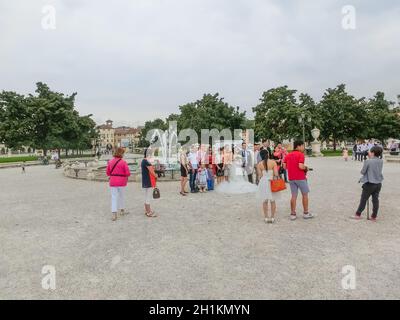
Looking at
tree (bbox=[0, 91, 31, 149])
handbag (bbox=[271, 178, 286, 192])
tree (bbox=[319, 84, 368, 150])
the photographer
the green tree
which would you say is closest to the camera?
handbag (bbox=[271, 178, 286, 192])

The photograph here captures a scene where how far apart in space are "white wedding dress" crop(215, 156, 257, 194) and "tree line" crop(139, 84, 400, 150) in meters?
36.5

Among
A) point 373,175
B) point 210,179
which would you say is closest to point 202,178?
point 210,179

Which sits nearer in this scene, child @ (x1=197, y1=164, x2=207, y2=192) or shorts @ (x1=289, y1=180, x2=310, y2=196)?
shorts @ (x1=289, y1=180, x2=310, y2=196)

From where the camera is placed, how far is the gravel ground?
4176mm

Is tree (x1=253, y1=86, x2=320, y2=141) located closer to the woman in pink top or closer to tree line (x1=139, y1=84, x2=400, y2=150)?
tree line (x1=139, y1=84, x2=400, y2=150)

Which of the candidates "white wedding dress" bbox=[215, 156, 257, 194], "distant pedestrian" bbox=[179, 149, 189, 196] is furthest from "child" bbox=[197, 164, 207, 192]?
"distant pedestrian" bbox=[179, 149, 189, 196]

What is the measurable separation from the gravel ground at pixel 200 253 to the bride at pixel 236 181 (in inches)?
108

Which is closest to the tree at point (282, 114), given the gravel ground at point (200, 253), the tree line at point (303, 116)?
the tree line at point (303, 116)

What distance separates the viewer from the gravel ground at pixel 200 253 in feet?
13.7

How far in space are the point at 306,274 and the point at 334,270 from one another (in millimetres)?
466

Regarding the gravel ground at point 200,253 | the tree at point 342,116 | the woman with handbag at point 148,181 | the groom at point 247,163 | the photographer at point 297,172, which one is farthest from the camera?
the tree at point 342,116

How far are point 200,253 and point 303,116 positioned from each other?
149ft

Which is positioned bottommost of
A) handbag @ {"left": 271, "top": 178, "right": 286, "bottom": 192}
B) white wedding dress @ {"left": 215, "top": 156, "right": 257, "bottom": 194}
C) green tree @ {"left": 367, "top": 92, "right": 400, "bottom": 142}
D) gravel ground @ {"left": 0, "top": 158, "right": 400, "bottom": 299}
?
gravel ground @ {"left": 0, "top": 158, "right": 400, "bottom": 299}

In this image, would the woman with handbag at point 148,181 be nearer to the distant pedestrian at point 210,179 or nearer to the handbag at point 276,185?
the handbag at point 276,185
